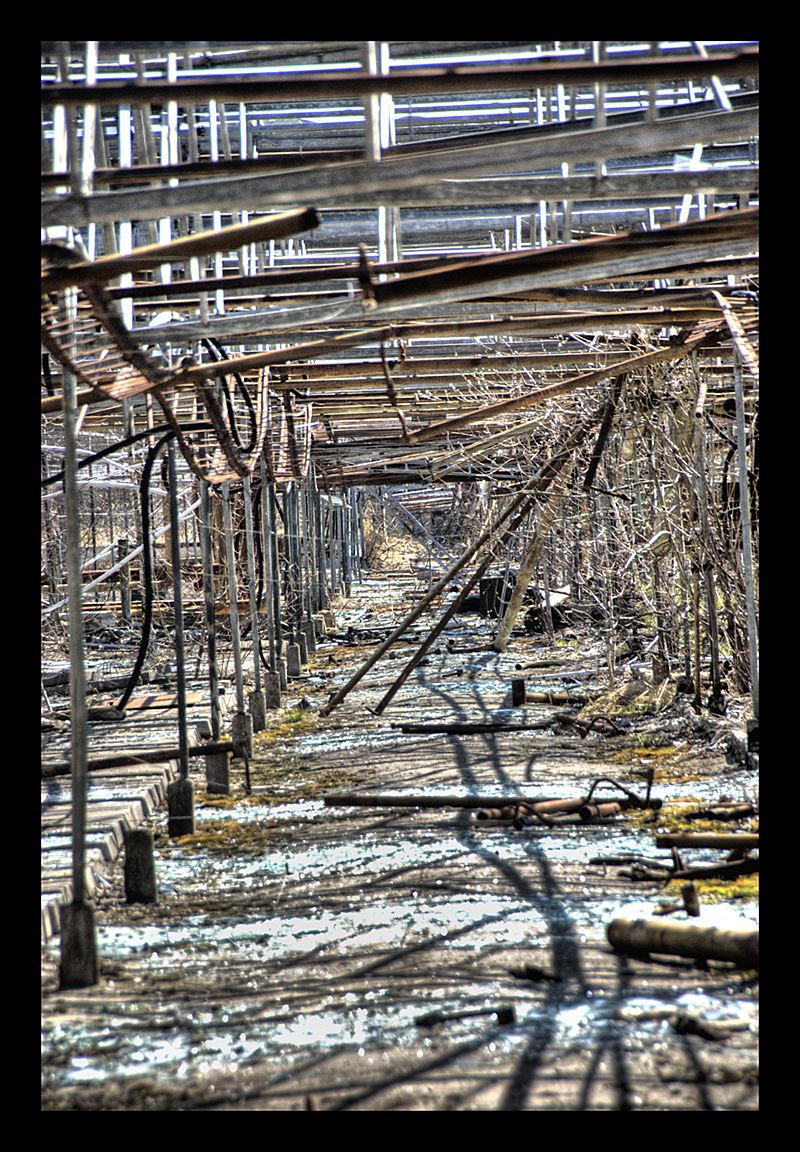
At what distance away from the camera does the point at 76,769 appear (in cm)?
403

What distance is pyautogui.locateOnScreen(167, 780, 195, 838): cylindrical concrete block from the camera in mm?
6316

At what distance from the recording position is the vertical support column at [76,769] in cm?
401

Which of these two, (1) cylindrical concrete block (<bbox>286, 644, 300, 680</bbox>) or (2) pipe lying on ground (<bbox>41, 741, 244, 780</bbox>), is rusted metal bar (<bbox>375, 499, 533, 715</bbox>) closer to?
(1) cylindrical concrete block (<bbox>286, 644, 300, 680</bbox>)

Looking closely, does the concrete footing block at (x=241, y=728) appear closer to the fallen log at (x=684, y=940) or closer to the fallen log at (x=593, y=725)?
the fallen log at (x=593, y=725)

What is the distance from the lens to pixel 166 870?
5.75 m

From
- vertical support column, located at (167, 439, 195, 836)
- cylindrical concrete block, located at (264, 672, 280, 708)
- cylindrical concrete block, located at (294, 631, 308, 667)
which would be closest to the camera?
vertical support column, located at (167, 439, 195, 836)

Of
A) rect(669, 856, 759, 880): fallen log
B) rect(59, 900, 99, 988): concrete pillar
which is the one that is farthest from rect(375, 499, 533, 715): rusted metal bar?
rect(59, 900, 99, 988): concrete pillar

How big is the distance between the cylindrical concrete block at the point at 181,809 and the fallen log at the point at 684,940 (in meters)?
3.05

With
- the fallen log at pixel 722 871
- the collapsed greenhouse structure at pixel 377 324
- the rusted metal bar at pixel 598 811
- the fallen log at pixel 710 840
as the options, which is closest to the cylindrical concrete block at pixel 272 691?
the collapsed greenhouse structure at pixel 377 324

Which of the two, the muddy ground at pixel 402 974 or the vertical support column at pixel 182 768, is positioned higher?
the vertical support column at pixel 182 768

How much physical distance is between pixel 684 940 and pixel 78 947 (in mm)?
2516

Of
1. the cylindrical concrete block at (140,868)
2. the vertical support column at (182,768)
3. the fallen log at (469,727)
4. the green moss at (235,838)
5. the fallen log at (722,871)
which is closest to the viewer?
the fallen log at (722,871)

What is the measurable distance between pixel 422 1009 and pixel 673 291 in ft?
15.7
